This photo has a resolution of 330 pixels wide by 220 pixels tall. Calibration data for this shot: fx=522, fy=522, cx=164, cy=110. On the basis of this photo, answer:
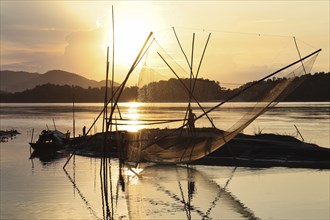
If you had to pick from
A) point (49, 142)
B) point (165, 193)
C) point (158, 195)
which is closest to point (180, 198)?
point (158, 195)

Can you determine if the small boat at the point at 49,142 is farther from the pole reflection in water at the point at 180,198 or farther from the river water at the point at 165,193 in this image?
the pole reflection in water at the point at 180,198

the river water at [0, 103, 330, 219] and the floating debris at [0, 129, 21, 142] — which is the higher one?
the floating debris at [0, 129, 21, 142]

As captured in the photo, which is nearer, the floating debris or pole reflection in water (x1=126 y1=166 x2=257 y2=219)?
pole reflection in water (x1=126 y1=166 x2=257 y2=219)

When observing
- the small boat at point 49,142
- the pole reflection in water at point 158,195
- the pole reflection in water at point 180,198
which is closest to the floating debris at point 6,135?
the small boat at point 49,142

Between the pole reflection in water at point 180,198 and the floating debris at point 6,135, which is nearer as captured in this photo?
the pole reflection in water at point 180,198

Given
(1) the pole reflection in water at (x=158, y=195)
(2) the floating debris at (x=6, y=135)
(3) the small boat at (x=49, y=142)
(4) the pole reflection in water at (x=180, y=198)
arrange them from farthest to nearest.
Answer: (2) the floating debris at (x=6, y=135) → (3) the small boat at (x=49, y=142) → (1) the pole reflection in water at (x=158, y=195) → (4) the pole reflection in water at (x=180, y=198)

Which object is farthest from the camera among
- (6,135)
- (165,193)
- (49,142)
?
(6,135)

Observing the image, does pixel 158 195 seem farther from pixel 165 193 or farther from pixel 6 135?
pixel 6 135

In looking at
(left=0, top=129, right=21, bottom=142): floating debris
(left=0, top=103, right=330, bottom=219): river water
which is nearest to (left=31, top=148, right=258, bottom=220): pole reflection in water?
(left=0, top=103, right=330, bottom=219): river water

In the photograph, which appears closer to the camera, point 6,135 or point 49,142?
point 49,142

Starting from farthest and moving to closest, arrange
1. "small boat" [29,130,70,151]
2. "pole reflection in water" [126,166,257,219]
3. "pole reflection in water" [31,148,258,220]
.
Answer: "small boat" [29,130,70,151] < "pole reflection in water" [31,148,258,220] < "pole reflection in water" [126,166,257,219]

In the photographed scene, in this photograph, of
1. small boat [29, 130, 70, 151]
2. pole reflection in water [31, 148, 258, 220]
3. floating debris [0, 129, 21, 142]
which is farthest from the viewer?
floating debris [0, 129, 21, 142]

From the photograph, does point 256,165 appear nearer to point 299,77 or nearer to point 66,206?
point 299,77

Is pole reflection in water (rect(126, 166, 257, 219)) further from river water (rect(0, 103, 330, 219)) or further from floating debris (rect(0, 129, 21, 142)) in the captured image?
floating debris (rect(0, 129, 21, 142))
